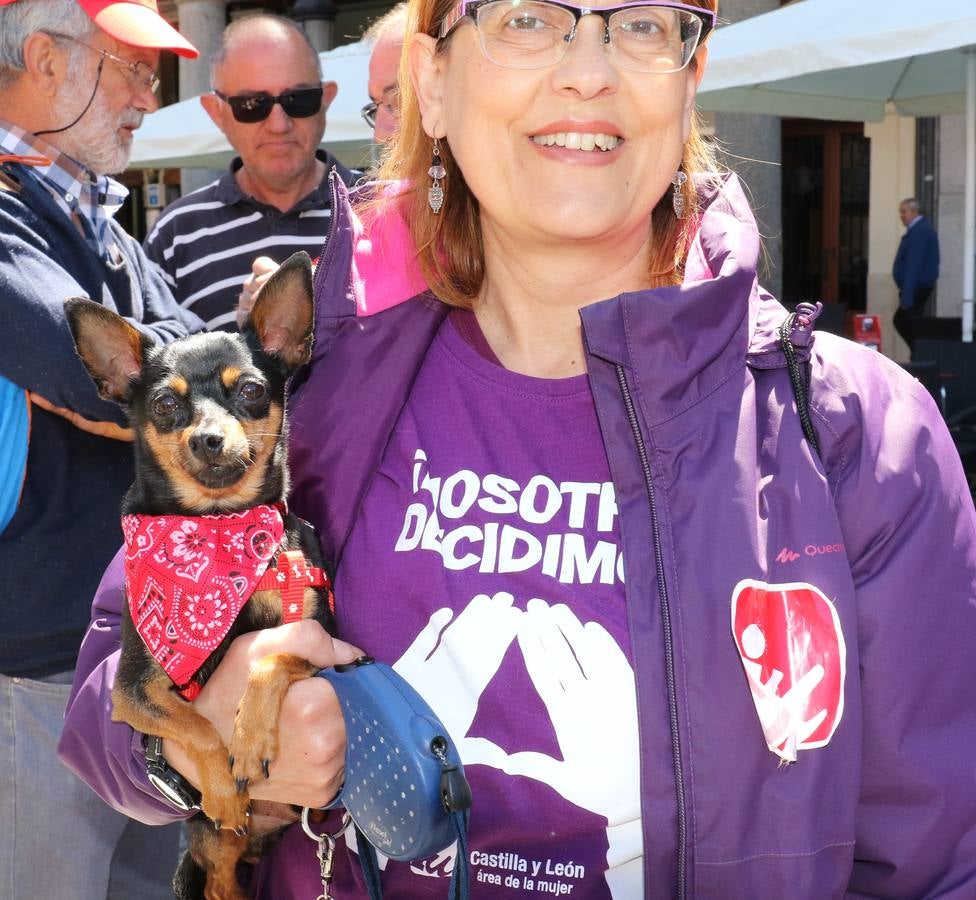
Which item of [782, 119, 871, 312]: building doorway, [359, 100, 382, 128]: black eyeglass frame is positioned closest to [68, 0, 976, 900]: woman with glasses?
[359, 100, 382, 128]: black eyeglass frame

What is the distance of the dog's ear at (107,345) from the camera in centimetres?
237

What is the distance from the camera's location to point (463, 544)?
163 centimetres

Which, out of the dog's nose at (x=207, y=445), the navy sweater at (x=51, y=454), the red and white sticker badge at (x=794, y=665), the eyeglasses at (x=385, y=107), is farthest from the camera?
the eyeglasses at (x=385, y=107)

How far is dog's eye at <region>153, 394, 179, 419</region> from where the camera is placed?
242cm

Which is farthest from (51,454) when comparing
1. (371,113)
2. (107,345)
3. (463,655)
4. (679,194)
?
(371,113)

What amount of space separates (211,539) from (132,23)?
168 cm

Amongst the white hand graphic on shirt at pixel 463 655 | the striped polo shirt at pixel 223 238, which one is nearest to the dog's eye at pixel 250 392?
the white hand graphic on shirt at pixel 463 655

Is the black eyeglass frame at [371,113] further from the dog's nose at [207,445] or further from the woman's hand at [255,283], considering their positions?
the dog's nose at [207,445]

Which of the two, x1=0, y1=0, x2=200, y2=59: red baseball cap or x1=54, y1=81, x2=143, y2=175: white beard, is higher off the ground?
x1=0, y1=0, x2=200, y2=59: red baseball cap

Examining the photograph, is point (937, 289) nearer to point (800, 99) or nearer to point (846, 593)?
point (800, 99)

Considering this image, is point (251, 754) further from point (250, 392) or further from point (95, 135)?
point (95, 135)

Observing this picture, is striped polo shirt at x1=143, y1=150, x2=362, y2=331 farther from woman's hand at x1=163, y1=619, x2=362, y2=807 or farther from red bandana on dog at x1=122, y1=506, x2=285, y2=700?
woman's hand at x1=163, y1=619, x2=362, y2=807

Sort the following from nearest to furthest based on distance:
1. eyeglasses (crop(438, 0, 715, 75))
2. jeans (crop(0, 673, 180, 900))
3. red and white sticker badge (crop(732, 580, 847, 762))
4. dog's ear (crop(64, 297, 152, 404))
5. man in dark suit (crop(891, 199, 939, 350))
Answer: red and white sticker badge (crop(732, 580, 847, 762)), eyeglasses (crop(438, 0, 715, 75)), dog's ear (crop(64, 297, 152, 404)), jeans (crop(0, 673, 180, 900)), man in dark suit (crop(891, 199, 939, 350))

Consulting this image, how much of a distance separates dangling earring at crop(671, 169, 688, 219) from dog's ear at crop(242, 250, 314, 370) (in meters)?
0.83
